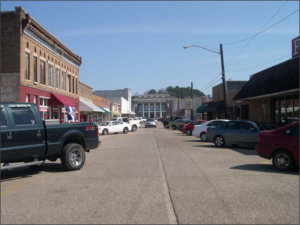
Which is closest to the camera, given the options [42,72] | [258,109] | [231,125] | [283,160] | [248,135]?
[283,160]

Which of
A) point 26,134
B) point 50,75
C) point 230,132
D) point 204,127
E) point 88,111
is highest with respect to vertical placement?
point 50,75

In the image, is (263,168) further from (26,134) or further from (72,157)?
(26,134)

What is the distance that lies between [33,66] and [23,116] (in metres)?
19.0

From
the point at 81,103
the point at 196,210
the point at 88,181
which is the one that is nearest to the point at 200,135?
the point at 88,181

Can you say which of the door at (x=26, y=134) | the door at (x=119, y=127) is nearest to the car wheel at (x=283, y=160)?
the door at (x=26, y=134)

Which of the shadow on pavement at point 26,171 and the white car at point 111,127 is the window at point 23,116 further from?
the white car at point 111,127

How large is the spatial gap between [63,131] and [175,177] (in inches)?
148

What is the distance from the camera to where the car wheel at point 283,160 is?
8953 mm

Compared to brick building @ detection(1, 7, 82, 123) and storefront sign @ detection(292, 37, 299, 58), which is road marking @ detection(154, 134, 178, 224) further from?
brick building @ detection(1, 7, 82, 123)

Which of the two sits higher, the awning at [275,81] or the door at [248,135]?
the awning at [275,81]

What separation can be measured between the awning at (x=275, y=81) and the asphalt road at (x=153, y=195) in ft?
32.1

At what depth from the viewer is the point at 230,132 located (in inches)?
630

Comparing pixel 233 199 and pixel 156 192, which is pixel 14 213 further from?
pixel 233 199

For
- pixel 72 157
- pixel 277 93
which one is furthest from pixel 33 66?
pixel 277 93
